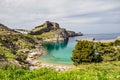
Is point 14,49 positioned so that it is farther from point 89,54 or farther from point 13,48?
point 89,54

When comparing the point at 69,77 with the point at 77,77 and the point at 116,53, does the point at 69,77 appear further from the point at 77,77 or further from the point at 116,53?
the point at 116,53

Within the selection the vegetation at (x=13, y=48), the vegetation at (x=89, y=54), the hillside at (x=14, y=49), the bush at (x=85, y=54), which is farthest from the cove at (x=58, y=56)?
the bush at (x=85, y=54)

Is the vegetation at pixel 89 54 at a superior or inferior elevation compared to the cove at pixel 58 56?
superior

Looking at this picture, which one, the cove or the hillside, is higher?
the hillside

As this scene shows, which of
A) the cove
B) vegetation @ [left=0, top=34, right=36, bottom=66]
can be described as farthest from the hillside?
the cove

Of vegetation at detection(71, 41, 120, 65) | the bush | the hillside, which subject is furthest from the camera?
vegetation at detection(71, 41, 120, 65)

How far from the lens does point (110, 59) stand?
193ft

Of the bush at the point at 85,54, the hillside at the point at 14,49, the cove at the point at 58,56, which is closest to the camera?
the hillside at the point at 14,49

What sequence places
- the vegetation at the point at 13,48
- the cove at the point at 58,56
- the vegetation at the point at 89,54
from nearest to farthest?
the vegetation at the point at 89,54 → the vegetation at the point at 13,48 → the cove at the point at 58,56

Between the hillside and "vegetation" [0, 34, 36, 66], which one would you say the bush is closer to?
the hillside

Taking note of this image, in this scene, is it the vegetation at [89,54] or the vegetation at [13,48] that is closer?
the vegetation at [89,54]

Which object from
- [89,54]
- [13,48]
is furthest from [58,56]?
[89,54]

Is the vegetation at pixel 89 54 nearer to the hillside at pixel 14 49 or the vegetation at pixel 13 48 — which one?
the hillside at pixel 14 49

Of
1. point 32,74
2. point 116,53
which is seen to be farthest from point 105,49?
point 32,74
